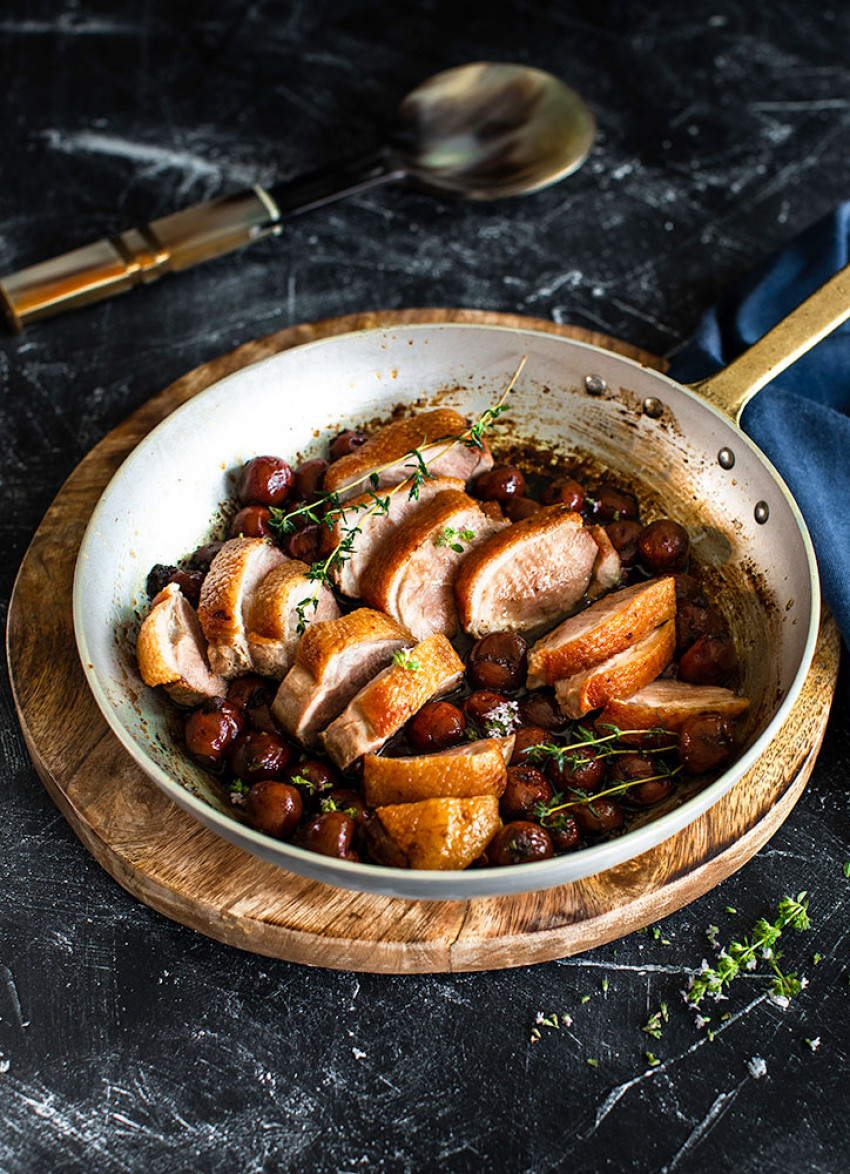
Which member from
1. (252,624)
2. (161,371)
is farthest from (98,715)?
(161,371)

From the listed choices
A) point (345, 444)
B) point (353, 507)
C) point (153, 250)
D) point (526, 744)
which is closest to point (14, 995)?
point (526, 744)

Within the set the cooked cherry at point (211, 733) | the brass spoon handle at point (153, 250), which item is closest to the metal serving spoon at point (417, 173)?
the brass spoon handle at point (153, 250)

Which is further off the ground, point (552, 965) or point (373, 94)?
point (373, 94)

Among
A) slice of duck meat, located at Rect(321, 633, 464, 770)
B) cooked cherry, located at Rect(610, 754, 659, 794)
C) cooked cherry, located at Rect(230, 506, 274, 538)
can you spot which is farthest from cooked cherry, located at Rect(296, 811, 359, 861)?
cooked cherry, located at Rect(230, 506, 274, 538)

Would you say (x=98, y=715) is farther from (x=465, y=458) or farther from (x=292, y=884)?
(x=465, y=458)

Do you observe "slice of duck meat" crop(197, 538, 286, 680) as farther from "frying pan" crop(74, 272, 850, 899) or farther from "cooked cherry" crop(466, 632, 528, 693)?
"cooked cherry" crop(466, 632, 528, 693)

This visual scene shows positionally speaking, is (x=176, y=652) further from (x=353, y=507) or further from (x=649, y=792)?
(x=649, y=792)
